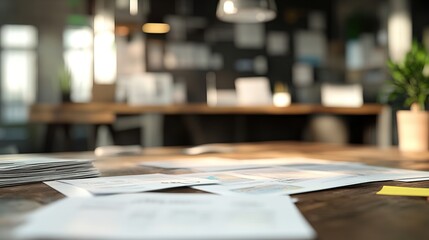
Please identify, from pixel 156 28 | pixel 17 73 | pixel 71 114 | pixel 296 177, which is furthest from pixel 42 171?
pixel 17 73

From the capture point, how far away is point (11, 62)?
6.57 metres

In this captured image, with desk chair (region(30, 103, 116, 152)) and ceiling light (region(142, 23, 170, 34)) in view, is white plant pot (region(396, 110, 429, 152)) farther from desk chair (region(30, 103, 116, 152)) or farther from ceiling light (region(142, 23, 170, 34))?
ceiling light (region(142, 23, 170, 34))

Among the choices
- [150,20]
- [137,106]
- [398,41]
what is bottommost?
[137,106]

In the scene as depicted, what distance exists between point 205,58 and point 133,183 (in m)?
4.42

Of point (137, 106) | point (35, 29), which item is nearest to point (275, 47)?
point (137, 106)

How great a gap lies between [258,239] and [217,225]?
0.20 feet

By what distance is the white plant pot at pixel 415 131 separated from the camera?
1.89 meters

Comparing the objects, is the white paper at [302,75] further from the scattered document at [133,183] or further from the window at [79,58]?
the scattered document at [133,183]

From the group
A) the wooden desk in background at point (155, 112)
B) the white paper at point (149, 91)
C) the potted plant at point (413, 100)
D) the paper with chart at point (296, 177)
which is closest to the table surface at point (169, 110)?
the wooden desk in background at point (155, 112)

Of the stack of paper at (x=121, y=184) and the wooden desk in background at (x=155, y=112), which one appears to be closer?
the stack of paper at (x=121, y=184)

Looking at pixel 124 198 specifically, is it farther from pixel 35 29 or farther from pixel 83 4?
pixel 35 29

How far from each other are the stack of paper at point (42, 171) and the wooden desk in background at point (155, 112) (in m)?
3.08

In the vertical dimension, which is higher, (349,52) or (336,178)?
(349,52)

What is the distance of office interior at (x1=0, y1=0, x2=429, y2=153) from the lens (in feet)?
15.3
